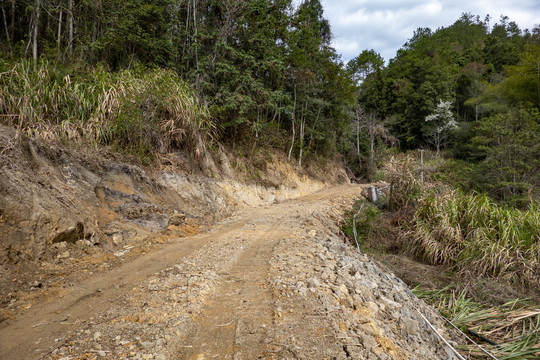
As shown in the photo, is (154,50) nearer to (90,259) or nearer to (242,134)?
(242,134)

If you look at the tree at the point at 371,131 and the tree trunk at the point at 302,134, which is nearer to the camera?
the tree trunk at the point at 302,134

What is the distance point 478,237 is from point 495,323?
8.01 feet

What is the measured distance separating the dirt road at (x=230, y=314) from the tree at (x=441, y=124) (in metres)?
25.8

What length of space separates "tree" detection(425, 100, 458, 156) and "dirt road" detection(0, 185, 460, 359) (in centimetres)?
2579

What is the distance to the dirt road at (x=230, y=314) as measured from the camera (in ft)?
5.89

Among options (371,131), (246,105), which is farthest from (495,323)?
(371,131)

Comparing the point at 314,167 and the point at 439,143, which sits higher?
the point at 439,143

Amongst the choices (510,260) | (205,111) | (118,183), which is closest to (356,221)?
(510,260)

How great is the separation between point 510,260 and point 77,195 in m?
7.55

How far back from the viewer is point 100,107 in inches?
224

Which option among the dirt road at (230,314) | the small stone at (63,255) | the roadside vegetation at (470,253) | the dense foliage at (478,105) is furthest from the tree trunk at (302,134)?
the small stone at (63,255)

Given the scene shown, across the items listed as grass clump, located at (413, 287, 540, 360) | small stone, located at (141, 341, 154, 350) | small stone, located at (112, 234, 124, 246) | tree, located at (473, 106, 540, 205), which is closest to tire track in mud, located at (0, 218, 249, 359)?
small stone, located at (141, 341, 154, 350)

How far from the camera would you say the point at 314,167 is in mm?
17297

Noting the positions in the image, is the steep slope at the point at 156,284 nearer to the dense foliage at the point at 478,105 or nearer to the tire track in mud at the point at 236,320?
the tire track in mud at the point at 236,320
